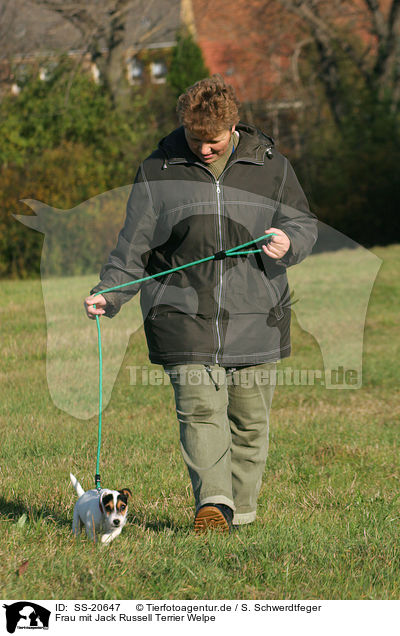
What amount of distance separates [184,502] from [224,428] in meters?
0.88

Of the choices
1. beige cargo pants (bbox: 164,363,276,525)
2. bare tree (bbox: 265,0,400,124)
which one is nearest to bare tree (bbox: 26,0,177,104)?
bare tree (bbox: 265,0,400,124)

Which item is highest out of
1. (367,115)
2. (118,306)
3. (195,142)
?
(367,115)

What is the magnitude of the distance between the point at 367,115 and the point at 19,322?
20.0 m

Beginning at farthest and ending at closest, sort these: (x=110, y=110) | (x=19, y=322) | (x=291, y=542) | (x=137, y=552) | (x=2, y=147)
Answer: (x=110, y=110) < (x=2, y=147) < (x=19, y=322) < (x=291, y=542) < (x=137, y=552)

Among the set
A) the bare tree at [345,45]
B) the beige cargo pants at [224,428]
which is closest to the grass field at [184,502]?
the beige cargo pants at [224,428]

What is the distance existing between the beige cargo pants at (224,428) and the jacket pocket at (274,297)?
30 centimetres

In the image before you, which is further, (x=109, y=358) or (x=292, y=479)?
(x=109, y=358)

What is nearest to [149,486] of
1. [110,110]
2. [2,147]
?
[2,147]

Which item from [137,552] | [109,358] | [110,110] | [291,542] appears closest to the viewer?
[137,552]

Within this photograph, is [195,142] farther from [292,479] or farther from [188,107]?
[292,479]

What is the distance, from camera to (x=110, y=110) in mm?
24031

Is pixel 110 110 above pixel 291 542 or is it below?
above
